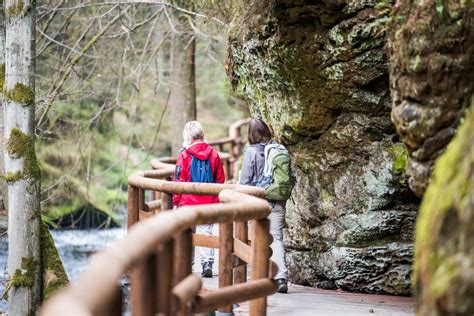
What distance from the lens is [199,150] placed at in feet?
27.0

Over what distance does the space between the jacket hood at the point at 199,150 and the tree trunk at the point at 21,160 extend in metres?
1.60

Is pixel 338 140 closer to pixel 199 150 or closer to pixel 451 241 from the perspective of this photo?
pixel 199 150

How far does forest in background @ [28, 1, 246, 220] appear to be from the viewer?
12695 mm

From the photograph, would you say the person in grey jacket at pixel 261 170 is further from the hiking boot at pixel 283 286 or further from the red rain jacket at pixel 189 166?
the red rain jacket at pixel 189 166

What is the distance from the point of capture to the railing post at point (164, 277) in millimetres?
3844

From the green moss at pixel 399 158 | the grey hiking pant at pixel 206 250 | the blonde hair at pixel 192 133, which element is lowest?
the grey hiking pant at pixel 206 250

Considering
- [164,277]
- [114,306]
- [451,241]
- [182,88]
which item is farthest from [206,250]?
[182,88]

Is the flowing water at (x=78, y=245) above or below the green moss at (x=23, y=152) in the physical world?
below

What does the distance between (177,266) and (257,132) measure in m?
3.11

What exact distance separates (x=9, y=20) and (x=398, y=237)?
14.4 ft

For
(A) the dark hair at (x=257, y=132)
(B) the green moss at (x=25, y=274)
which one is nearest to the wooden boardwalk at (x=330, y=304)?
(A) the dark hair at (x=257, y=132)

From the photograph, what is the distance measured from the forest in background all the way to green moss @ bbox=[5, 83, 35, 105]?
2339 mm

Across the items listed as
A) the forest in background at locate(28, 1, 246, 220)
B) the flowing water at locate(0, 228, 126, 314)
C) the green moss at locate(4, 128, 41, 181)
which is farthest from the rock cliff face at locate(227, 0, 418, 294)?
the flowing water at locate(0, 228, 126, 314)

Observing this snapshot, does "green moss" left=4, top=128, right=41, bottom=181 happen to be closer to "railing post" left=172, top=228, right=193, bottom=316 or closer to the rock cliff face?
the rock cliff face
